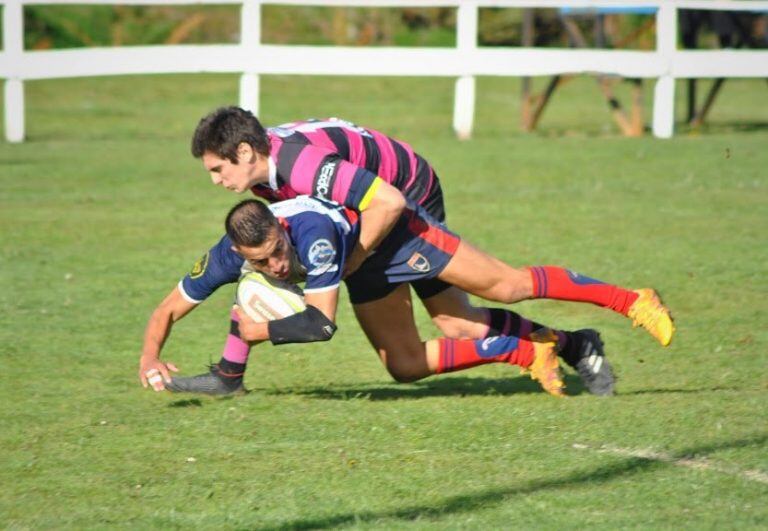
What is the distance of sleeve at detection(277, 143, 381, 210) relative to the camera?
6453mm

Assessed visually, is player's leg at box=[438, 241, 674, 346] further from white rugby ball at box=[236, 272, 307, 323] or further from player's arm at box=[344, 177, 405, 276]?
white rugby ball at box=[236, 272, 307, 323]

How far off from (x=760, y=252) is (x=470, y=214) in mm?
2937

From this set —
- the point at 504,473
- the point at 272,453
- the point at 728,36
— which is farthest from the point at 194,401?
the point at 728,36

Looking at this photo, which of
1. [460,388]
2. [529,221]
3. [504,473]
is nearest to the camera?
[504,473]

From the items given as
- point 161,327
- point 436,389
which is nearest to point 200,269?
point 161,327

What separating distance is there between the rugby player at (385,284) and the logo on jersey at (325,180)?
0.05 m

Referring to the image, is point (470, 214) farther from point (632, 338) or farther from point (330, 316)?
point (330, 316)

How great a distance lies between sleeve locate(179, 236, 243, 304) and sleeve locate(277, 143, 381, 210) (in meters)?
0.47

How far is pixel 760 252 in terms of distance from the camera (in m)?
11.3

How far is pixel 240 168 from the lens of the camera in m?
6.51

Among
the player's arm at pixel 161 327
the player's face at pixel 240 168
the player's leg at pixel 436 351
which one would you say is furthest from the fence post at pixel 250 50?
the player's face at pixel 240 168

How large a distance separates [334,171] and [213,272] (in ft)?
2.74

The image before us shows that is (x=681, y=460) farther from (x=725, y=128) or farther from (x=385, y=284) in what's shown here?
(x=725, y=128)

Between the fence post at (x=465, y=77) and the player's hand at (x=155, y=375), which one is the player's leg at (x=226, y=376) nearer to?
the player's hand at (x=155, y=375)
